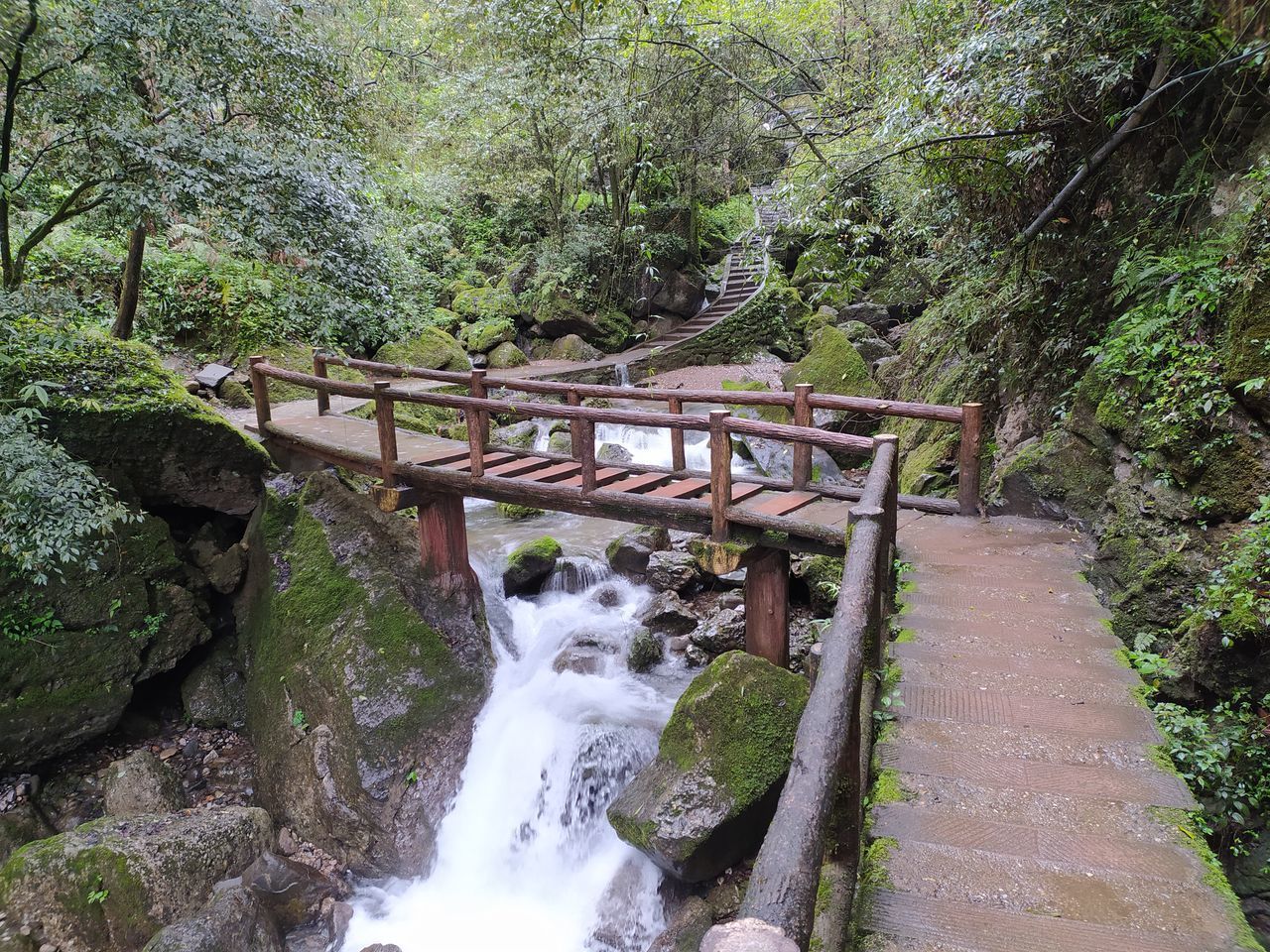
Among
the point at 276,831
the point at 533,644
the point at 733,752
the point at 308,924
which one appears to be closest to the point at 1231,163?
the point at 733,752

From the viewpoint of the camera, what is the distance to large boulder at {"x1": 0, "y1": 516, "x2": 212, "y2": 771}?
6266mm

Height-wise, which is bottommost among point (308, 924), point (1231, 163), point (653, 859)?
point (308, 924)

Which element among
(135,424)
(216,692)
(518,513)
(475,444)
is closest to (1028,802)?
(475,444)

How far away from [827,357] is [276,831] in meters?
9.85

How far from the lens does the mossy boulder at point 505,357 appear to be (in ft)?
53.1

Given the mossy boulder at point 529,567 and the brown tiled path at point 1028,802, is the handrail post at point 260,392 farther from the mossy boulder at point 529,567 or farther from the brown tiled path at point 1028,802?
the brown tiled path at point 1028,802

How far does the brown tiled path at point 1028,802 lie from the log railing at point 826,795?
12 cm

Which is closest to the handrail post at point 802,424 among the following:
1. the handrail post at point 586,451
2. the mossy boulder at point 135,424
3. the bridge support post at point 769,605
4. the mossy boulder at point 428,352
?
the bridge support post at point 769,605

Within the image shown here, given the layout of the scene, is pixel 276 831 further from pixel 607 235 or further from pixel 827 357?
pixel 607 235

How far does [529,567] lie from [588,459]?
2.79 m

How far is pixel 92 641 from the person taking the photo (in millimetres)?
6660

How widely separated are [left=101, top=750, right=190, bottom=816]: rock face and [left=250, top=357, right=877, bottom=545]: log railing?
128 inches

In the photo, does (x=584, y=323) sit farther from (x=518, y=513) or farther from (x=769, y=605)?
(x=769, y=605)

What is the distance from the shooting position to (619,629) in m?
7.56
